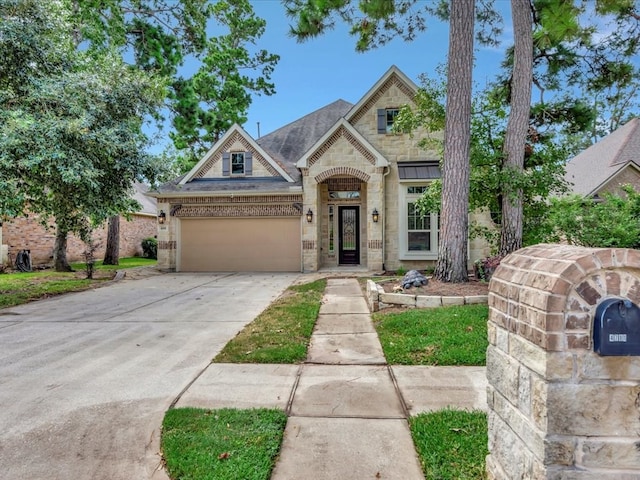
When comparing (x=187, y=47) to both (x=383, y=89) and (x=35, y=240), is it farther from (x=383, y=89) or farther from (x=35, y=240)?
(x=35, y=240)

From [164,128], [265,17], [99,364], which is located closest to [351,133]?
[164,128]

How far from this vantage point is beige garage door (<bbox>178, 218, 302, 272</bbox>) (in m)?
14.4

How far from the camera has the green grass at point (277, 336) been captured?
14.6 feet

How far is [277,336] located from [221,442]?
8.80ft

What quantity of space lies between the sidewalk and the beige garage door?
31.1 feet

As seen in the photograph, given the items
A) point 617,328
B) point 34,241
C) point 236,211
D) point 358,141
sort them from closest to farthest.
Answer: point 617,328
point 358,141
point 236,211
point 34,241

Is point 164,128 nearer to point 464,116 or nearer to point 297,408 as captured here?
point 464,116

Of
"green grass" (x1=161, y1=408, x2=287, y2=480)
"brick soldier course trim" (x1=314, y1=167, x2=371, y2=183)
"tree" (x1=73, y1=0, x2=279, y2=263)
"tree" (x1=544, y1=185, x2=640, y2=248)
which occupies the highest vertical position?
"tree" (x1=73, y1=0, x2=279, y2=263)

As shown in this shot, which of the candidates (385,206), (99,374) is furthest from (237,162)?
(99,374)

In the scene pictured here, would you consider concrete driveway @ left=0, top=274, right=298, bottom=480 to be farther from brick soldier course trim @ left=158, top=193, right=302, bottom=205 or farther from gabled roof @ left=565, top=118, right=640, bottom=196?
gabled roof @ left=565, top=118, right=640, bottom=196

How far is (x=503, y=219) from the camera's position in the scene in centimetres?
841

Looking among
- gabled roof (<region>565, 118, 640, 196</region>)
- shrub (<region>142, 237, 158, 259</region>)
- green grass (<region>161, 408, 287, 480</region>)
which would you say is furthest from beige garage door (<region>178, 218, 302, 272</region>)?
green grass (<region>161, 408, 287, 480</region>)

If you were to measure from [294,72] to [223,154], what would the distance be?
9.35 meters

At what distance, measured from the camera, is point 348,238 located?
15.2 metres
